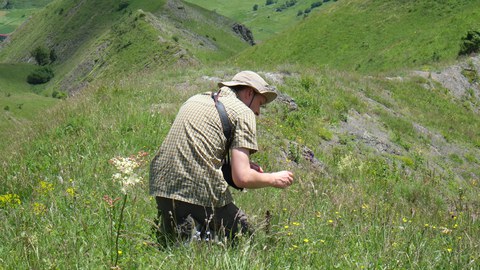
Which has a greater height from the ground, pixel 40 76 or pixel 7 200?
pixel 7 200

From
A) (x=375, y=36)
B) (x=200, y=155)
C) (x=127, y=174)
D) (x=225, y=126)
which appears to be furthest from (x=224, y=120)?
(x=375, y=36)

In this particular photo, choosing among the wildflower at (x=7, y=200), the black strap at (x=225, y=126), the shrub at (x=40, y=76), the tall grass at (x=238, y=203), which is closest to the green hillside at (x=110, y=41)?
the shrub at (x=40, y=76)

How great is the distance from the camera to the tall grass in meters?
4.29

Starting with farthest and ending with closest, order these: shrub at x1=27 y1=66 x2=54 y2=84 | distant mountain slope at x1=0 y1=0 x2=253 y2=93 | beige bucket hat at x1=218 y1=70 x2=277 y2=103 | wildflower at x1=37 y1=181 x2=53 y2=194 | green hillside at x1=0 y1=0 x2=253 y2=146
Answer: shrub at x1=27 y1=66 x2=54 y2=84 < distant mountain slope at x1=0 y1=0 x2=253 y2=93 < green hillside at x1=0 y1=0 x2=253 y2=146 < wildflower at x1=37 y1=181 x2=53 y2=194 < beige bucket hat at x1=218 y1=70 x2=277 y2=103

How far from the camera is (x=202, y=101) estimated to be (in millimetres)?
5023

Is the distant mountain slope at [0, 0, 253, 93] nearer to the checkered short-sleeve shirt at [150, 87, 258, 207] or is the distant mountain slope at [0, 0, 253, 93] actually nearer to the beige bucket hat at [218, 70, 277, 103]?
the beige bucket hat at [218, 70, 277, 103]

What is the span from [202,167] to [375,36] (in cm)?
4575

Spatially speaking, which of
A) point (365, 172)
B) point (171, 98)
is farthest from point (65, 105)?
point (365, 172)

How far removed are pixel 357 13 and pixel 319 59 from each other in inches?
328

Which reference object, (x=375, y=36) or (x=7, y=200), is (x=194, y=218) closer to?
(x=7, y=200)

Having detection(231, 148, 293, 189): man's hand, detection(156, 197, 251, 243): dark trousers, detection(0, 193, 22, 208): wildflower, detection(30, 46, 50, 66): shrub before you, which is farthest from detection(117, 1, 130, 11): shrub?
detection(231, 148, 293, 189): man's hand

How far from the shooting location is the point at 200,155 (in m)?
4.82

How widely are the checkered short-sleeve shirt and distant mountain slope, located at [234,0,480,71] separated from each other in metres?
34.4

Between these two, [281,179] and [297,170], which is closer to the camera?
[281,179]
